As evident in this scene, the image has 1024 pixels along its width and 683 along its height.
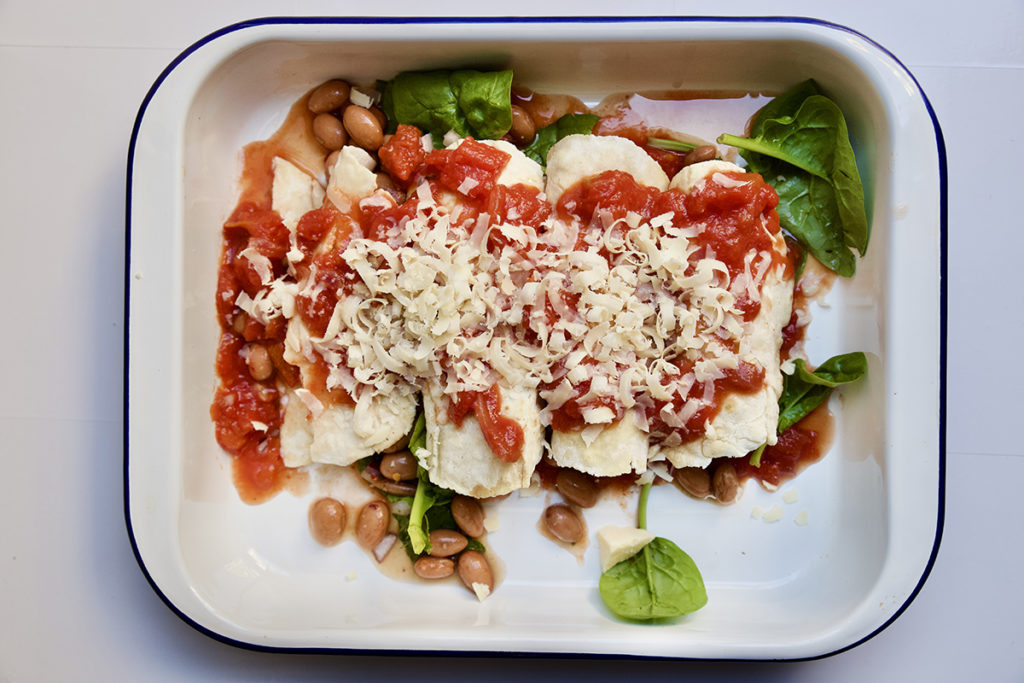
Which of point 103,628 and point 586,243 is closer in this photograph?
point 586,243

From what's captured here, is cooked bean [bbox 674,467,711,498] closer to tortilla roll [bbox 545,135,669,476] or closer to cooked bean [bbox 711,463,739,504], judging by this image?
cooked bean [bbox 711,463,739,504]

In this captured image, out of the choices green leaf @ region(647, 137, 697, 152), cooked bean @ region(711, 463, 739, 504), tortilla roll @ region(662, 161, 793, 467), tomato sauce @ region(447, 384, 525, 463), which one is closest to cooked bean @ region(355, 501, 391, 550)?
tomato sauce @ region(447, 384, 525, 463)

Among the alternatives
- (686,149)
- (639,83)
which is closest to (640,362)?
(686,149)

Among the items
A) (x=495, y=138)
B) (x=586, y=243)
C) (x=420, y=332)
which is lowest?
(x=420, y=332)

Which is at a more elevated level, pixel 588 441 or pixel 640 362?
pixel 640 362

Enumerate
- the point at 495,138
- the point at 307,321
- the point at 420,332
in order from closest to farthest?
the point at 420,332 < the point at 307,321 < the point at 495,138

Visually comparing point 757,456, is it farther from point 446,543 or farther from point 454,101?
point 454,101

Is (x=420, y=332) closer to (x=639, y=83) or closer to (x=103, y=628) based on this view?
(x=639, y=83)
